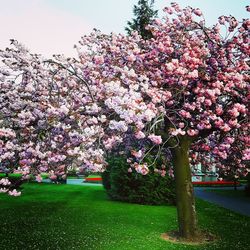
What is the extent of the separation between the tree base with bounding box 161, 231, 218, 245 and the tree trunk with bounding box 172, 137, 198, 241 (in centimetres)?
9

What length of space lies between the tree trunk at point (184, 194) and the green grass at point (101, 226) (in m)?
0.82

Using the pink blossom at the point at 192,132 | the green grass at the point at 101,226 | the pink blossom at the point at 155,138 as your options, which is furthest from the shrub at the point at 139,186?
the pink blossom at the point at 155,138

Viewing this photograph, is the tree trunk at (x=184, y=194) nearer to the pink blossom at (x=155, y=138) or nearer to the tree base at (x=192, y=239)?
the tree base at (x=192, y=239)

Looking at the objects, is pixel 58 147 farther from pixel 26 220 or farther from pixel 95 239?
pixel 26 220

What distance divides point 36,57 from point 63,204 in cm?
1159

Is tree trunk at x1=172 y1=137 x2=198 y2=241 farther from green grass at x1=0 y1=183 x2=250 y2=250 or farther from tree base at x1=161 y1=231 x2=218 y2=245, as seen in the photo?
green grass at x1=0 y1=183 x2=250 y2=250

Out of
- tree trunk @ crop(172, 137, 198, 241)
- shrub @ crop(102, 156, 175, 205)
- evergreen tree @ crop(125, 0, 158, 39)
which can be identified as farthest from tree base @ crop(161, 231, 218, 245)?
evergreen tree @ crop(125, 0, 158, 39)

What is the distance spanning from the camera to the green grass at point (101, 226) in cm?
1062

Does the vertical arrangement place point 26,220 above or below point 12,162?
below

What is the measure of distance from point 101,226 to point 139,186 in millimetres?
7111

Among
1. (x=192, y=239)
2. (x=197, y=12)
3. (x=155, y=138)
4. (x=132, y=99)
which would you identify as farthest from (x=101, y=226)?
(x=197, y=12)

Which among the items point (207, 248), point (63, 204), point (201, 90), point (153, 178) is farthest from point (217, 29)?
point (63, 204)

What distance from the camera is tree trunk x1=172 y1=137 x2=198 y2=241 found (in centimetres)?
1146

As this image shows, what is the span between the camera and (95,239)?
36.7 feet
